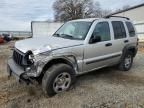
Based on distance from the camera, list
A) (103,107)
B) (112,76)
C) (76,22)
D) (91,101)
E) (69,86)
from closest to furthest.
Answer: (103,107) → (91,101) → (69,86) → (76,22) → (112,76)

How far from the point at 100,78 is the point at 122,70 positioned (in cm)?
137

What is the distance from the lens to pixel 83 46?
17.3ft

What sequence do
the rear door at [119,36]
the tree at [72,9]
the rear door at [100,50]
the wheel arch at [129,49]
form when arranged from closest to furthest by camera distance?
the rear door at [100,50], the rear door at [119,36], the wheel arch at [129,49], the tree at [72,9]

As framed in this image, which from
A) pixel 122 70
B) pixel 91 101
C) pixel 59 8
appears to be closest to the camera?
pixel 91 101

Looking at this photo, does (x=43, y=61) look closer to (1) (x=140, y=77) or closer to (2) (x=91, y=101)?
(2) (x=91, y=101)

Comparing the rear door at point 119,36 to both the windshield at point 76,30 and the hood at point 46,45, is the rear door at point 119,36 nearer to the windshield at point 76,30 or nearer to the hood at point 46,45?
the windshield at point 76,30

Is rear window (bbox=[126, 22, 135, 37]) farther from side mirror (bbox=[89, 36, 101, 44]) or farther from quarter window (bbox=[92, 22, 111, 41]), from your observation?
side mirror (bbox=[89, 36, 101, 44])

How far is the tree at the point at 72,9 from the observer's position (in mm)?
56250

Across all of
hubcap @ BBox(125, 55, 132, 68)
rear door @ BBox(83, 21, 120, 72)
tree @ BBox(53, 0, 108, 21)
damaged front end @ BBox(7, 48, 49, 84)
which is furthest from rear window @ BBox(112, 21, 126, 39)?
tree @ BBox(53, 0, 108, 21)

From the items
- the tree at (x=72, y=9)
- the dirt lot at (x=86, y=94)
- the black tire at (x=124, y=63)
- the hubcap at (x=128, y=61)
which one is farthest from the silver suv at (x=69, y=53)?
the tree at (x=72, y=9)

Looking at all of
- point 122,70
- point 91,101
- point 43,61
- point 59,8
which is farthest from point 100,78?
point 59,8

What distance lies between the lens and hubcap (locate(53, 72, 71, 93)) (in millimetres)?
4905

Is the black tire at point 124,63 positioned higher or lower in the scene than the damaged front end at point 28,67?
lower

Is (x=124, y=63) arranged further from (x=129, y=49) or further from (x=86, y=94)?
(x=86, y=94)
